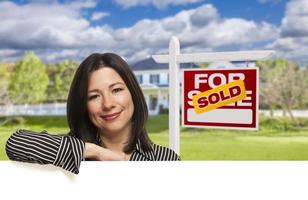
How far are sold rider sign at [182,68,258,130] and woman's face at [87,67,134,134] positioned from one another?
3.31ft

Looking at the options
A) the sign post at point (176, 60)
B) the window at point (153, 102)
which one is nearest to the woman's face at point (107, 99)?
the sign post at point (176, 60)

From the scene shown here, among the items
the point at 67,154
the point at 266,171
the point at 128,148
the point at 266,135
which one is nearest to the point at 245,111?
the point at 128,148

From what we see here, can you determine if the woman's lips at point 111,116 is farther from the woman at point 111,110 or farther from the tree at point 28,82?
the tree at point 28,82

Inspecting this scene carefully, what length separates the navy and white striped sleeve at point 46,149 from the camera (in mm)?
1086

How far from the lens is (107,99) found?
136 centimetres

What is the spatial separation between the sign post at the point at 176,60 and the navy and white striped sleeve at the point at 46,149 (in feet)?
4.11

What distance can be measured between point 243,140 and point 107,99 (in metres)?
8.04

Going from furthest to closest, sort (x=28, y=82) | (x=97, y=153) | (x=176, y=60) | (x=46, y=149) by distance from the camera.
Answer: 1. (x=28, y=82)
2. (x=176, y=60)
3. (x=97, y=153)
4. (x=46, y=149)

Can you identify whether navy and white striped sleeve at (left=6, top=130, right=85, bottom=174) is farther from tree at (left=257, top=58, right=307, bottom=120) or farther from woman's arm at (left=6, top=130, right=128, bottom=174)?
tree at (left=257, top=58, right=307, bottom=120)

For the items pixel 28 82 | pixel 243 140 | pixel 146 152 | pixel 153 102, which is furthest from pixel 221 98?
pixel 28 82

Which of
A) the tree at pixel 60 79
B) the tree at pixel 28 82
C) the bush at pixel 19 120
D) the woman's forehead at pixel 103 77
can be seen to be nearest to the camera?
the woman's forehead at pixel 103 77

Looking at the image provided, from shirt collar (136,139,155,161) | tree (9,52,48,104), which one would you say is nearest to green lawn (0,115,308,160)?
tree (9,52,48,104)

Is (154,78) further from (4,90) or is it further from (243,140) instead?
(4,90)

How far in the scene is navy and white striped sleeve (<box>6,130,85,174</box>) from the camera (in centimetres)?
109
